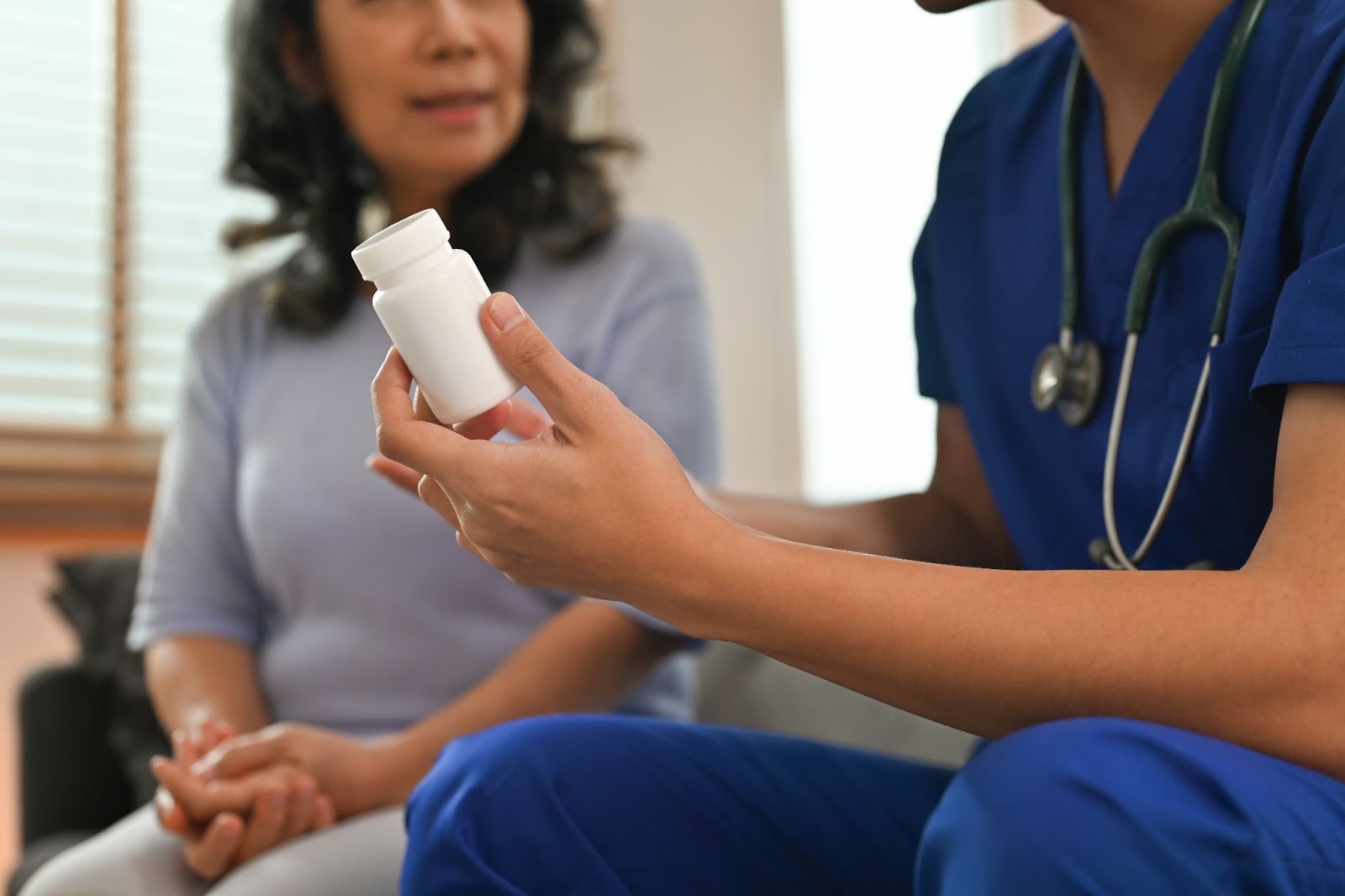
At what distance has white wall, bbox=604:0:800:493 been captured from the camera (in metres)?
3.07

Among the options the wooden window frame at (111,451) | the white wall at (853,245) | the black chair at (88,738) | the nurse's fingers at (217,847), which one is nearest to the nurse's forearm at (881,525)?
the nurse's fingers at (217,847)

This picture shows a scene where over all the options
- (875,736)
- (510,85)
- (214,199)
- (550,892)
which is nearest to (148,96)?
Answer: (214,199)

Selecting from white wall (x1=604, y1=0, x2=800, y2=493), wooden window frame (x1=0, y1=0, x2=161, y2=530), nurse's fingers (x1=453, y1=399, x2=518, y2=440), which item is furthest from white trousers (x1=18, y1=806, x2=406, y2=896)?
white wall (x1=604, y1=0, x2=800, y2=493)

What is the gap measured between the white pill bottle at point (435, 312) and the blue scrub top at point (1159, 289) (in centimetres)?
40

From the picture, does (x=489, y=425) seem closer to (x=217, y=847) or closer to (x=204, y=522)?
(x=217, y=847)

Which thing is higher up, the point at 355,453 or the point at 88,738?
the point at 355,453

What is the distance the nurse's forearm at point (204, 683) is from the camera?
1.33m

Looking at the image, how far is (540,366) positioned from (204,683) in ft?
2.66

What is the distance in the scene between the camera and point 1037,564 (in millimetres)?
986

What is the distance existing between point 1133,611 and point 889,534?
42 cm

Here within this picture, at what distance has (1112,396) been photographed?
35.9 inches

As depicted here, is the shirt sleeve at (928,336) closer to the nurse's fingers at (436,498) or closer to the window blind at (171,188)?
the nurse's fingers at (436,498)

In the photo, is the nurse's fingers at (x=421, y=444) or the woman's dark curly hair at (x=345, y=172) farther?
the woman's dark curly hair at (x=345, y=172)

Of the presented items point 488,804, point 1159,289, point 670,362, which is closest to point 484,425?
point 488,804
